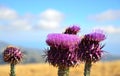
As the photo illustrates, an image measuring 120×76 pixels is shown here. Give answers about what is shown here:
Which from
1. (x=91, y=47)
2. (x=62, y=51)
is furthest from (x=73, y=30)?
(x=62, y=51)

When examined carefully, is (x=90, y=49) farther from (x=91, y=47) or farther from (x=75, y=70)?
(x=75, y=70)

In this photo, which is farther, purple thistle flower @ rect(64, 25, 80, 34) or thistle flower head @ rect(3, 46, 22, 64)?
thistle flower head @ rect(3, 46, 22, 64)

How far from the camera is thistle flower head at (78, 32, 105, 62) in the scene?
11555 mm

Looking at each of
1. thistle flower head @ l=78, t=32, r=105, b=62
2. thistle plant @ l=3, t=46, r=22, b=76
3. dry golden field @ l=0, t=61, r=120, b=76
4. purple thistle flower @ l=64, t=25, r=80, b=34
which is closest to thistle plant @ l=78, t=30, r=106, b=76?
thistle flower head @ l=78, t=32, r=105, b=62

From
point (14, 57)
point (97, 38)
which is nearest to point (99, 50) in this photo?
point (97, 38)

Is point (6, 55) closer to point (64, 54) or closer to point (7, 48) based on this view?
point (7, 48)

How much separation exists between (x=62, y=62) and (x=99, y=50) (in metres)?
2.24

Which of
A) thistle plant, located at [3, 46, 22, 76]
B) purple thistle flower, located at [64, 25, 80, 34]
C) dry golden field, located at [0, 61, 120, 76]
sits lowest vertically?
dry golden field, located at [0, 61, 120, 76]

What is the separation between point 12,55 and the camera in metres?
14.4

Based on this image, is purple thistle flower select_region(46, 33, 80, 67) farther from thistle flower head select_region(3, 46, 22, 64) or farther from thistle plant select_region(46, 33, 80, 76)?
thistle flower head select_region(3, 46, 22, 64)

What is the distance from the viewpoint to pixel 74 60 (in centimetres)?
1012

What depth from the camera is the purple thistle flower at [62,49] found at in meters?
9.62

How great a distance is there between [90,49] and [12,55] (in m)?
3.57

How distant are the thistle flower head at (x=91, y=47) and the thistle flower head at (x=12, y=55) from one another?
3.50 meters
